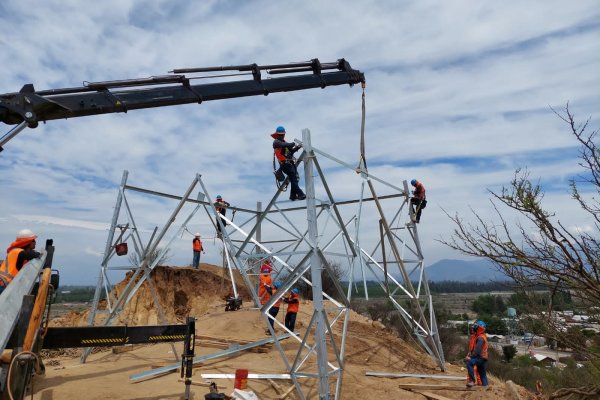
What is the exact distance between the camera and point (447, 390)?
10.0 metres

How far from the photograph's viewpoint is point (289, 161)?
32.2 ft

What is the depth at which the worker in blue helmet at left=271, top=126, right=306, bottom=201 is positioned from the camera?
980 centimetres

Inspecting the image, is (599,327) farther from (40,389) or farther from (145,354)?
(145,354)

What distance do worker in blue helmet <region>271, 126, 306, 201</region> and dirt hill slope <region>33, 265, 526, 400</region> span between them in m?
4.16

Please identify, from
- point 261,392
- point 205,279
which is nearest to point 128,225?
point 261,392

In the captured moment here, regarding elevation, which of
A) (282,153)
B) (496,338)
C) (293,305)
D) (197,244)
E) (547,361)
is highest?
(282,153)

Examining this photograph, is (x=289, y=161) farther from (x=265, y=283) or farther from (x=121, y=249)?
(x=265, y=283)

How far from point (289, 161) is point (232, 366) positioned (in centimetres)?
522

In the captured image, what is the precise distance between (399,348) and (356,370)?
392 cm

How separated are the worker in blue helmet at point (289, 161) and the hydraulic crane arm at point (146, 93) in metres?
1.27

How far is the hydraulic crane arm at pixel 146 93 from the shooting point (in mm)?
7262

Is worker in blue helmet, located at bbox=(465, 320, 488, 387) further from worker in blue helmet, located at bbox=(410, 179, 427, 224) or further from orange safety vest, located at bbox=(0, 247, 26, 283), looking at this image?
orange safety vest, located at bbox=(0, 247, 26, 283)

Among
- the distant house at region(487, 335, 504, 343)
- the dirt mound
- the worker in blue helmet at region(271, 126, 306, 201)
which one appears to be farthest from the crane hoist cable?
the distant house at region(487, 335, 504, 343)

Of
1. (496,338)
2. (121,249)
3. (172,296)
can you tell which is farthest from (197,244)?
(496,338)
